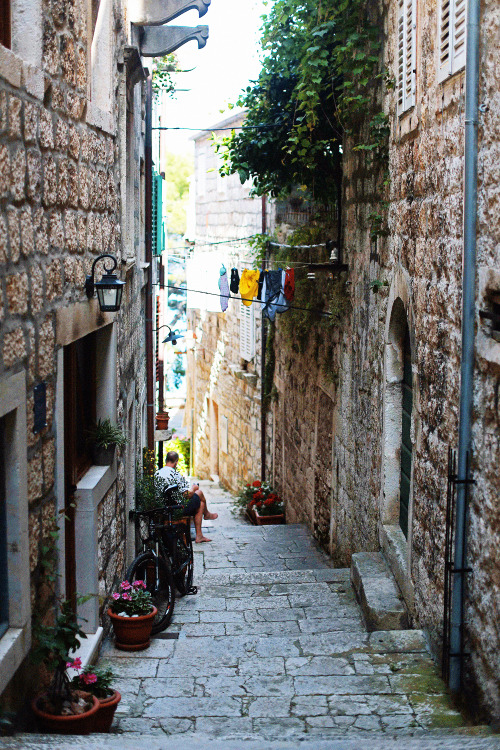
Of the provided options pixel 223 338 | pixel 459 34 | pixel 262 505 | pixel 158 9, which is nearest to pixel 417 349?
pixel 459 34

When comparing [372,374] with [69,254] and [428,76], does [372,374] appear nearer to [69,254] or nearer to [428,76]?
[428,76]

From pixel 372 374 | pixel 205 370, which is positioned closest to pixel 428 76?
pixel 372 374

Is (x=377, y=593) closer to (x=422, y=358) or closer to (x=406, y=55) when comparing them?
(x=422, y=358)

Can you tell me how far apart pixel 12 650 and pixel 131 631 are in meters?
2.20

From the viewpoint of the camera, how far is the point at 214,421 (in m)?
18.2

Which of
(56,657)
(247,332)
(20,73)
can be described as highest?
(20,73)

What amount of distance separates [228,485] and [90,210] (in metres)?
12.3

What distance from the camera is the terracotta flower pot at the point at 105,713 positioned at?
3.92 metres

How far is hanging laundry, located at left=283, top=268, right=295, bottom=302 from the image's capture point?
999 cm

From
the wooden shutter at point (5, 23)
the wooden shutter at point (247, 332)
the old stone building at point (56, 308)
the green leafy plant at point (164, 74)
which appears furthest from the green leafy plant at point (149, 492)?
the green leafy plant at point (164, 74)

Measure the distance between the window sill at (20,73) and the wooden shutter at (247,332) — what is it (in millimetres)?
9993

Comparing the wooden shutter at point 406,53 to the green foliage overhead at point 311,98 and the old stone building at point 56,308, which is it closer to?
the green foliage overhead at point 311,98

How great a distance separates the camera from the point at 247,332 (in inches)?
563

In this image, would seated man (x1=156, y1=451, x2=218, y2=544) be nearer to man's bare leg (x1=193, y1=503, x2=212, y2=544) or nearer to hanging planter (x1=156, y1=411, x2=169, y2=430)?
man's bare leg (x1=193, y1=503, x2=212, y2=544)
